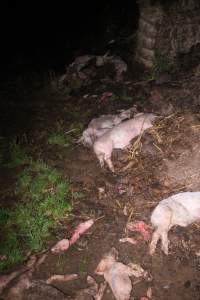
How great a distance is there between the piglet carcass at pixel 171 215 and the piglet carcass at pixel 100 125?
1518mm

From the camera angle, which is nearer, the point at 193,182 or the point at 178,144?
the point at 193,182

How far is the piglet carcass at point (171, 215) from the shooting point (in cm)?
386

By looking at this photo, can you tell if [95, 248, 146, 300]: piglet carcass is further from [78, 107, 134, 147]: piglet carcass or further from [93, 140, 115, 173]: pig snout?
[78, 107, 134, 147]: piglet carcass

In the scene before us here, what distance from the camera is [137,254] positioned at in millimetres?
3803

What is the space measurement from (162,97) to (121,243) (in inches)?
97.4

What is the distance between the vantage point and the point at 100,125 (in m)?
5.28

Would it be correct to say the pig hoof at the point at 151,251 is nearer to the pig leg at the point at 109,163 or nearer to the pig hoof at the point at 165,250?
the pig hoof at the point at 165,250

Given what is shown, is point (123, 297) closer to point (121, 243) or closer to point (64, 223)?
point (121, 243)

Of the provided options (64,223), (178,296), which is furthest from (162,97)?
(178,296)

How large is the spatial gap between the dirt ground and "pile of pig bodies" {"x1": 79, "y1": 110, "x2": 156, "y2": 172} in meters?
0.11

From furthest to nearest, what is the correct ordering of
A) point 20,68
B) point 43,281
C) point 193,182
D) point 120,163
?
point 20,68 → point 120,163 → point 193,182 → point 43,281

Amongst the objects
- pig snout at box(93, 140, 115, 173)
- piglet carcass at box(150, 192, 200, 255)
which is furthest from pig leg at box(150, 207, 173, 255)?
pig snout at box(93, 140, 115, 173)

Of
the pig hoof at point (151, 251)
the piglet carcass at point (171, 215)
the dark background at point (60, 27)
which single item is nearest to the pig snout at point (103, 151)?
the piglet carcass at point (171, 215)

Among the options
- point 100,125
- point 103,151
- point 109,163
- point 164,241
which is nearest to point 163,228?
point 164,241
